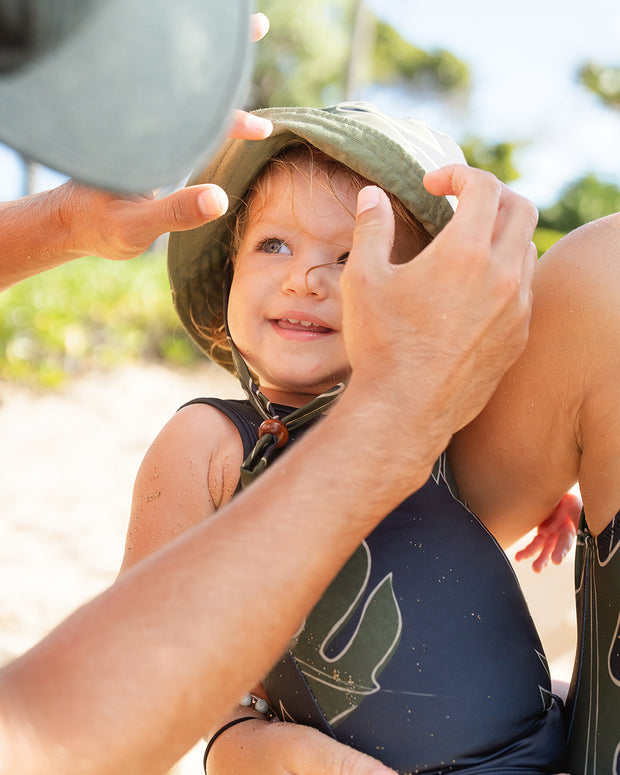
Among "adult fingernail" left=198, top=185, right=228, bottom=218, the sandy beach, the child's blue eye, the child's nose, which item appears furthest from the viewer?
the sandy beach

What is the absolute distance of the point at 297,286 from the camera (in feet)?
6.32

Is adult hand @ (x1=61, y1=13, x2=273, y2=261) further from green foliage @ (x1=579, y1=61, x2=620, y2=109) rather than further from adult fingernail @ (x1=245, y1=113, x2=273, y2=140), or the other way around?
green foliage @ (x1=579, y1=61, x2=620, y2=109)

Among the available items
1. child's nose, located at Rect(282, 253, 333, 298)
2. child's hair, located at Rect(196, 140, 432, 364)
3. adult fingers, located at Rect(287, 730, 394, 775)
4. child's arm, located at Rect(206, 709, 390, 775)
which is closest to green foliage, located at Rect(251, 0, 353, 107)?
child's hair, located at Rect(196, 140, 432, 364)

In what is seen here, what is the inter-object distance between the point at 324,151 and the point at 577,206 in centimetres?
2080

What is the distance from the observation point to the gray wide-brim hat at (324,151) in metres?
1.89

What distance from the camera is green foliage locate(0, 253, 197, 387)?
22.7 ft

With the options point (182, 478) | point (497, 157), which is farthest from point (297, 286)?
point (497, 157)

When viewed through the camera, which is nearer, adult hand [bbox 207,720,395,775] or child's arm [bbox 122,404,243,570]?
adult hand [bbox 207,720,395,775]

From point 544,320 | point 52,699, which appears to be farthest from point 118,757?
point 544,320

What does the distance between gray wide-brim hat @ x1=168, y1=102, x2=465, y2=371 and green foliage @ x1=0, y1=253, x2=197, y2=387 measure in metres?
4.87

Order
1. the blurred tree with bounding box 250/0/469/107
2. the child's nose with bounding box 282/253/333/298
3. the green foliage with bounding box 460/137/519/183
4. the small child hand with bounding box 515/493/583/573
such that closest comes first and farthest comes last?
the child's nose with bounding box 282/253/333/298
the small child hand with bounding box 515/493/583/573
the green foliage with bounding box 460/137/519/183
the blurred tree with bounding box 250/0/469/107

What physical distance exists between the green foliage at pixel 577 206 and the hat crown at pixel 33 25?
20971 millimetres

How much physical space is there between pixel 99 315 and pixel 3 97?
720 centimetres

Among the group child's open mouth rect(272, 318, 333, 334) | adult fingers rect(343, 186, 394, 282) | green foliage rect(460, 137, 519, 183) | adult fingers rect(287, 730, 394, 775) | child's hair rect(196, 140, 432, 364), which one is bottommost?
green foliage rect(460, 137, 519, 183)
